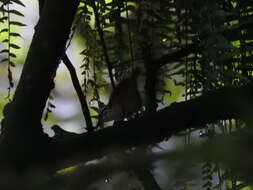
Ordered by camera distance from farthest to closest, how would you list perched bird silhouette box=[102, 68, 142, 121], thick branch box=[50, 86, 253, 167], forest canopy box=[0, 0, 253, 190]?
perched bird silhouette box=[102, 68, 142, 121], thick branch box=[50, 86, 253, 167], forest canopy box=[0, 0, 253, 190]

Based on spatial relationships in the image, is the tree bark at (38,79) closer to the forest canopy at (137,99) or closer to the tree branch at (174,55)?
the forest canopy at (137,99)

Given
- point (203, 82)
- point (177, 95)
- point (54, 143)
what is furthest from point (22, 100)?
point (177, 95)

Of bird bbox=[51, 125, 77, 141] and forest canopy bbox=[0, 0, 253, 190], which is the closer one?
forest canopy bbox=[0, 0, 253, 190]

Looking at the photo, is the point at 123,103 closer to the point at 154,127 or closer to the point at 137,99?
the point at 137,99

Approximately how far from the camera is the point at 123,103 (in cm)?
47

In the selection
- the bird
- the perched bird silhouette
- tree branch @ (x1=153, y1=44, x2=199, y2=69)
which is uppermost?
tree branch @ (x1=153, y1=44, x2=199, y2=69)

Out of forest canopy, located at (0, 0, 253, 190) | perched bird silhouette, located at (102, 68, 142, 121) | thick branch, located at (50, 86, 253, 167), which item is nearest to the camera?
forest canopy, located at (0, 0, 253, 190)

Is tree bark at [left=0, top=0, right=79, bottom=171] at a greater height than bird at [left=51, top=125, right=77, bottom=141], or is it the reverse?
tree bark at [left=0, top=0, right=79, bottom=171]

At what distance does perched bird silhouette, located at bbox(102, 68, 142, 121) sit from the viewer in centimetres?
47

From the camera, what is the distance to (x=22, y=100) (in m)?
0.39

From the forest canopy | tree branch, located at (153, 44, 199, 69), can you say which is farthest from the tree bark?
tree branch, located at (153, 44, 199, 69)

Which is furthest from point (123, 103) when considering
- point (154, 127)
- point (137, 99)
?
point (154, 127)

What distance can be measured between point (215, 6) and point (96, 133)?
0.17 meters

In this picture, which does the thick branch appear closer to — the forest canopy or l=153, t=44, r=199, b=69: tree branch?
the forest canopy
